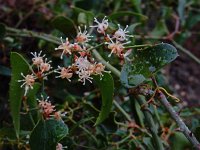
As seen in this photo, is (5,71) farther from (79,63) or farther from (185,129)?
(185,129)

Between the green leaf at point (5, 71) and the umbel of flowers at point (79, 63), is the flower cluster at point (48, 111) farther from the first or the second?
the green leaf at point (5, 71)

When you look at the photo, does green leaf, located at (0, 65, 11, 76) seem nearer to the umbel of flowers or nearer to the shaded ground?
the umbel of flowers

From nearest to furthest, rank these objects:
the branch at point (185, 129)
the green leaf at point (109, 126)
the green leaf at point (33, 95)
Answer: the branch at point (185, 129)
the green leaf at point (33, 95)
the green leaf at point (109, 126)

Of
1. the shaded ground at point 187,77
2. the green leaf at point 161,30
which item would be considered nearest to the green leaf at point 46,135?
the green leaf at point 161,30

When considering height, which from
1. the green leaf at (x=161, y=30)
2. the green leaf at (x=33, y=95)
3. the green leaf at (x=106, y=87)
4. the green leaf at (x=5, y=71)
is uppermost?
the green leaf at (x=161, y=30)

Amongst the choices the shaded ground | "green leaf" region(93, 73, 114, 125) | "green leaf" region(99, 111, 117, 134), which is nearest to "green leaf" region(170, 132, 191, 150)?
"green leaf" region(99, 111, 117, 134)

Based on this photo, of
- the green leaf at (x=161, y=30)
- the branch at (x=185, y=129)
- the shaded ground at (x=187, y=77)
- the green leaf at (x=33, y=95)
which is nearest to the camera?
the branch at (x=185, y=129)
